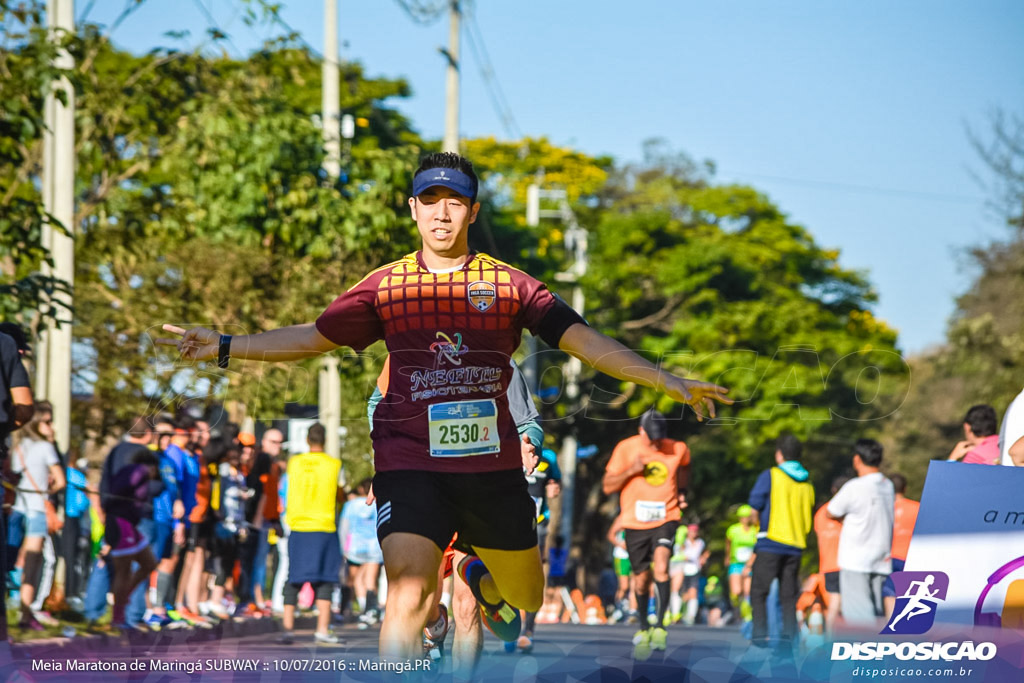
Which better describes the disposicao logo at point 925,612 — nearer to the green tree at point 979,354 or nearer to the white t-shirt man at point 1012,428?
the white t-shirt man at point 1012,428

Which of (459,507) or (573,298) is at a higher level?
(573,298)

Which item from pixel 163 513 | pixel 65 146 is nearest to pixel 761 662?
pixel 163 513

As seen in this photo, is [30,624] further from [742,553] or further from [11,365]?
[742,553]

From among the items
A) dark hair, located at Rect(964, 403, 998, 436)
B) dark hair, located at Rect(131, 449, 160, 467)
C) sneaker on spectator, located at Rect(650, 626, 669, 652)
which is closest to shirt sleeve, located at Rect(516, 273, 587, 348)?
dark hair, located at Rect(964, 403, 998, 436)

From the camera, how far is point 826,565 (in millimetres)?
12914

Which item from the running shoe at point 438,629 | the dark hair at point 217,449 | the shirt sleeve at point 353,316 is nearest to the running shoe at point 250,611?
the dark hair at point 217,449

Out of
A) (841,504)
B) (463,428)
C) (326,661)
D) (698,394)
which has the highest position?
(698,394)

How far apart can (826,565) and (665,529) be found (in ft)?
5.52

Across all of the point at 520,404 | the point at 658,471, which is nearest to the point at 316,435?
the point at 658,471

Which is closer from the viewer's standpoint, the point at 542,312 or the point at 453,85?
the point at 542,312

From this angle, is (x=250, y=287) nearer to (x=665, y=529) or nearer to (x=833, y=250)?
(x=665, y=529)

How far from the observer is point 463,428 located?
576 centimetres

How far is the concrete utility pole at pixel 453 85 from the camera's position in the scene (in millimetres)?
22172

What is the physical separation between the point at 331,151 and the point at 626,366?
12.4m
